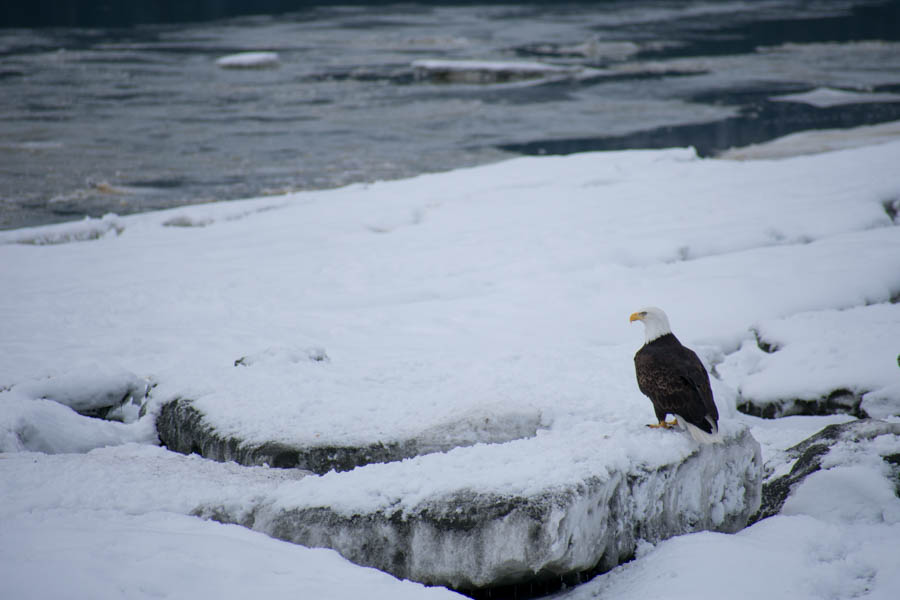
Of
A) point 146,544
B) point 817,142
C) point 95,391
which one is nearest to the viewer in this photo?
point 146,544

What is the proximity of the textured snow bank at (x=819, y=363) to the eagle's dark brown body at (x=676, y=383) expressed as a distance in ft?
5.77

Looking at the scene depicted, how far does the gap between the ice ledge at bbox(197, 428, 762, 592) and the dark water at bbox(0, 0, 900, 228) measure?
865cm

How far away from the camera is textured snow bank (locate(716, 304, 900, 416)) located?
532 cm

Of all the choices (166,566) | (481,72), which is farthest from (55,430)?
(481,72)

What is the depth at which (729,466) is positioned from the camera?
12.6 feet

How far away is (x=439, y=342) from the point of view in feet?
21.2

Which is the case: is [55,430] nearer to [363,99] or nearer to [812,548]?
[812,548]

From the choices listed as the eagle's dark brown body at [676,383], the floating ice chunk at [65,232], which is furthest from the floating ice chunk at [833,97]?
the eagle's dark brown body at [676,383]

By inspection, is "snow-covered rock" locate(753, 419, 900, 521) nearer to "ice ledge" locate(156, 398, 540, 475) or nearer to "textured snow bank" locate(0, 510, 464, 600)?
"ice ledge" locate(156, 398, 540, 475)

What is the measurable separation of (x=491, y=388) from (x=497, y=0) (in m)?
40.2

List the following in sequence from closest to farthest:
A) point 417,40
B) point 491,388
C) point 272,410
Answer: point 272,410 < point 491,388 < point 417,40

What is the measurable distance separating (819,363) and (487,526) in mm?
3228

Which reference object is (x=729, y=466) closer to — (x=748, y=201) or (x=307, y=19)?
(x=748, y=201)

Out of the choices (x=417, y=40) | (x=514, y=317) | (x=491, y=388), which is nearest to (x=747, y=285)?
(x=514, y=317)
